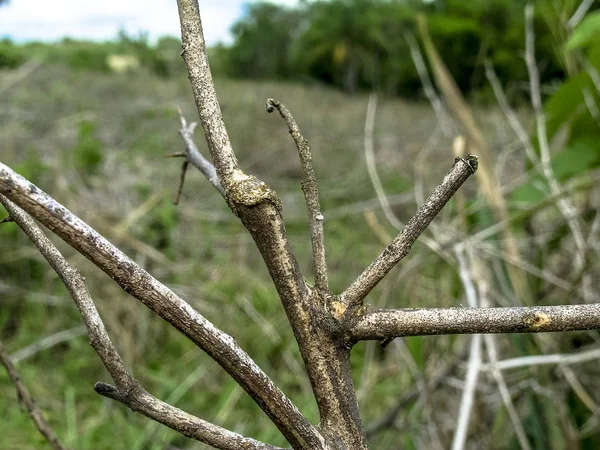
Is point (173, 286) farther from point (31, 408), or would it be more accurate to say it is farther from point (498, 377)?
point (31, 408)

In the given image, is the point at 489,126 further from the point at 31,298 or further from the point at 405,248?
the point at 405,248

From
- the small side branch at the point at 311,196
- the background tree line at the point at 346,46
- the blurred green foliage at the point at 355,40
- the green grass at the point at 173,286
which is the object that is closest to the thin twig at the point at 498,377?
the green grass at the point at 173,286

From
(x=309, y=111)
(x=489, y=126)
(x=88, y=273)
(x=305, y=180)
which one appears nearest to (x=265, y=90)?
(x=309, y=111)

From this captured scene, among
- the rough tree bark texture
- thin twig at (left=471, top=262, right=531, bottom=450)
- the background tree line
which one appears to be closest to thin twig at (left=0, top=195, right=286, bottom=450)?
the rough tree bark texture

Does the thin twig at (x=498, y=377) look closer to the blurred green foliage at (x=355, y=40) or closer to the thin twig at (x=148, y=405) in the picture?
the thin twig at (x=148, y=405)

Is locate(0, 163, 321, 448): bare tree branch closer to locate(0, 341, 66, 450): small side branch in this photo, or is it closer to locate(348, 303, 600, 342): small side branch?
locate(348, 303, 600, 342): small side branch

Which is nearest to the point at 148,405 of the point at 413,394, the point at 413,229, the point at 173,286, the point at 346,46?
the point at 413,229
